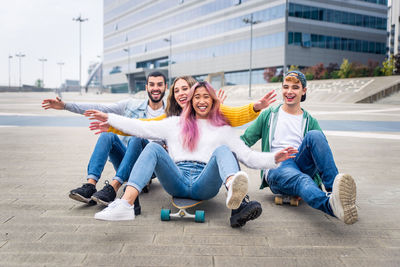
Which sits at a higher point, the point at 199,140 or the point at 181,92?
the point at 181,92

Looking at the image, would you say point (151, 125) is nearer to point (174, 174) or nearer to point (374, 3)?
point (174, 174)

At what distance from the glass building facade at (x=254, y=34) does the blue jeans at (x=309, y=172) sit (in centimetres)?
3843

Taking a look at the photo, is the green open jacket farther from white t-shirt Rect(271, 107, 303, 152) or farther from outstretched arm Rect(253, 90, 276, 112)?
outstretched arm Rect(253, 90, 276, 112)

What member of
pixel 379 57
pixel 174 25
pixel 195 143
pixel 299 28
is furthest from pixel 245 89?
pixel 195 143

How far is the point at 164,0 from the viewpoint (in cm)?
7256

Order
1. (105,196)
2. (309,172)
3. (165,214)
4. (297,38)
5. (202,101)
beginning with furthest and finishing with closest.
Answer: (297,38), (309,172), (105,196), (202,101), (165,214)

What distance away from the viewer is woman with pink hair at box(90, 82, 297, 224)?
3127 millimetres

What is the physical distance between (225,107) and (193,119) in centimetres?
36

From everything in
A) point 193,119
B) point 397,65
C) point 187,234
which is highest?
point 397,65

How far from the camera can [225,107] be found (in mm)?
3518

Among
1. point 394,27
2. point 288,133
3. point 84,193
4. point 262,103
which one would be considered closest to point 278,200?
point 288,133

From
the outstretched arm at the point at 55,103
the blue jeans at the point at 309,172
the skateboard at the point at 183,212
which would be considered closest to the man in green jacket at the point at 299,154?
the blue jeans at the point at 309,172

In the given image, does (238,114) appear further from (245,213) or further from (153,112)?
(153,112)

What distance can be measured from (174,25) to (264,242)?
70944 mm
